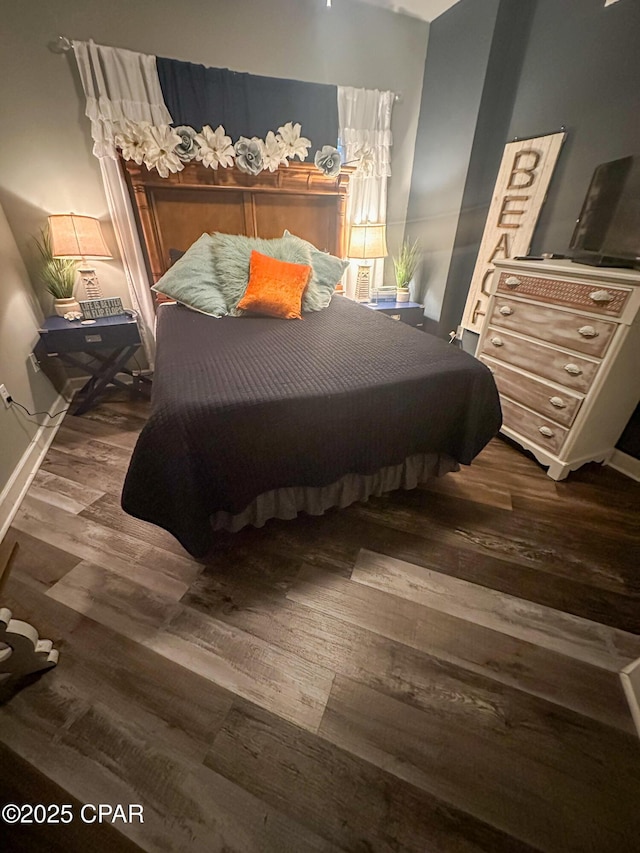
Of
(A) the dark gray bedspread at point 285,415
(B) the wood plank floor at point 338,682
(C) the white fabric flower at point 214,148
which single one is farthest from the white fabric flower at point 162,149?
(B) the wood plank floor at point 338,682

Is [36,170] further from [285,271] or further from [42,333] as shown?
[285,271]

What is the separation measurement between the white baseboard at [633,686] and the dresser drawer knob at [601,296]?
145 cm

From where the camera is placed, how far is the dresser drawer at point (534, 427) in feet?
6.06

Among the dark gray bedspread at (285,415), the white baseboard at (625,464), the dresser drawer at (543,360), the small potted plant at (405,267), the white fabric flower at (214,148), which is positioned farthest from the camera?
the small potted plant at (405,267)

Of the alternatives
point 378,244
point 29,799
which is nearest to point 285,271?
point 378,244

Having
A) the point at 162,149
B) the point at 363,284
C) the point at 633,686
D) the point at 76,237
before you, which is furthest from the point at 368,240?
the point at 633,686

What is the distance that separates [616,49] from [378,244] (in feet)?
5.30

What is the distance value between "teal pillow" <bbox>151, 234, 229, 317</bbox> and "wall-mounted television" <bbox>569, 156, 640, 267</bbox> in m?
2.15

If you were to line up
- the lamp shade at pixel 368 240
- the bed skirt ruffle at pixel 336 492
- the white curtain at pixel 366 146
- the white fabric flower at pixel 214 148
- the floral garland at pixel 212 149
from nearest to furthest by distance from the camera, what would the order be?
the bed skirt ruffle at pixel 336 492 → the floral garland at pixel 212 149 → the white fabric flower at pixel 214 148 → the white curtain at pixel 366 146 → the lamp shade at pixel 368 240

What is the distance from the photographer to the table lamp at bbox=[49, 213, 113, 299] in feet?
7.15

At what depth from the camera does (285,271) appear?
2.25 metres

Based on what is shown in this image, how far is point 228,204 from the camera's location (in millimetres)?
2672

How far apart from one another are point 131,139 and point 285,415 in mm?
2489

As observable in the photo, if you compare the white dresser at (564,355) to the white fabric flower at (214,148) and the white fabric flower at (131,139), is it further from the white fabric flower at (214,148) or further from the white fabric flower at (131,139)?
the white fabric flower at (131,139)
